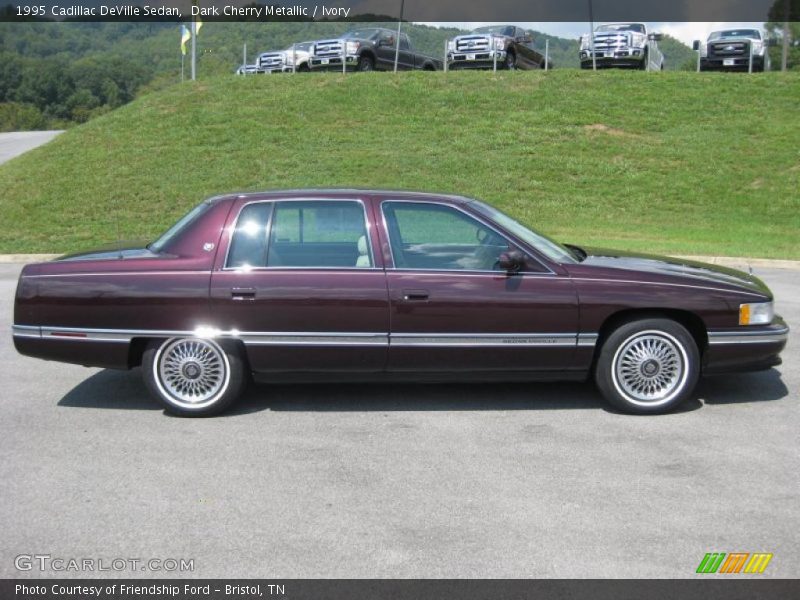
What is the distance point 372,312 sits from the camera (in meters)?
6.04

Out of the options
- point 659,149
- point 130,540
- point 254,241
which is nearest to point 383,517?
point 130,540

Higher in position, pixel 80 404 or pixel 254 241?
pixel 254 241

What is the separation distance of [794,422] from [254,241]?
12.5 ft

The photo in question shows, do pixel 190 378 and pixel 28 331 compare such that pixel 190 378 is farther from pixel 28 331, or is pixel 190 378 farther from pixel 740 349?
pixel 740 349

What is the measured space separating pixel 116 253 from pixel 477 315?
266 cm

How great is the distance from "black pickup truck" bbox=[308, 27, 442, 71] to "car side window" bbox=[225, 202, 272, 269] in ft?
79.0

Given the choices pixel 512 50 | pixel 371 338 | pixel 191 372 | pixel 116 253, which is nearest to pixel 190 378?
pixel 191 372

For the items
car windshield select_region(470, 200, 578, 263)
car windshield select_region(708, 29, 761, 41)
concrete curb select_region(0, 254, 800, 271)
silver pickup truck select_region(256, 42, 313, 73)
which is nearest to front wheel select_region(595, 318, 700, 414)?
car windshield select_region(470, 200, 578, 263)

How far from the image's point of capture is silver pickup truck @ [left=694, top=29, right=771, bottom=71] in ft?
93.3

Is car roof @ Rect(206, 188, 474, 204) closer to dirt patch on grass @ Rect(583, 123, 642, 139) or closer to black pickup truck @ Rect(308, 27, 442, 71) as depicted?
dirt patch on grass @ Rect(583, 123, 642, 139)

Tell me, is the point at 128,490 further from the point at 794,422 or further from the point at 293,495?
the point at 794,422

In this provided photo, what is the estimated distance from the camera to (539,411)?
6.27 metres
